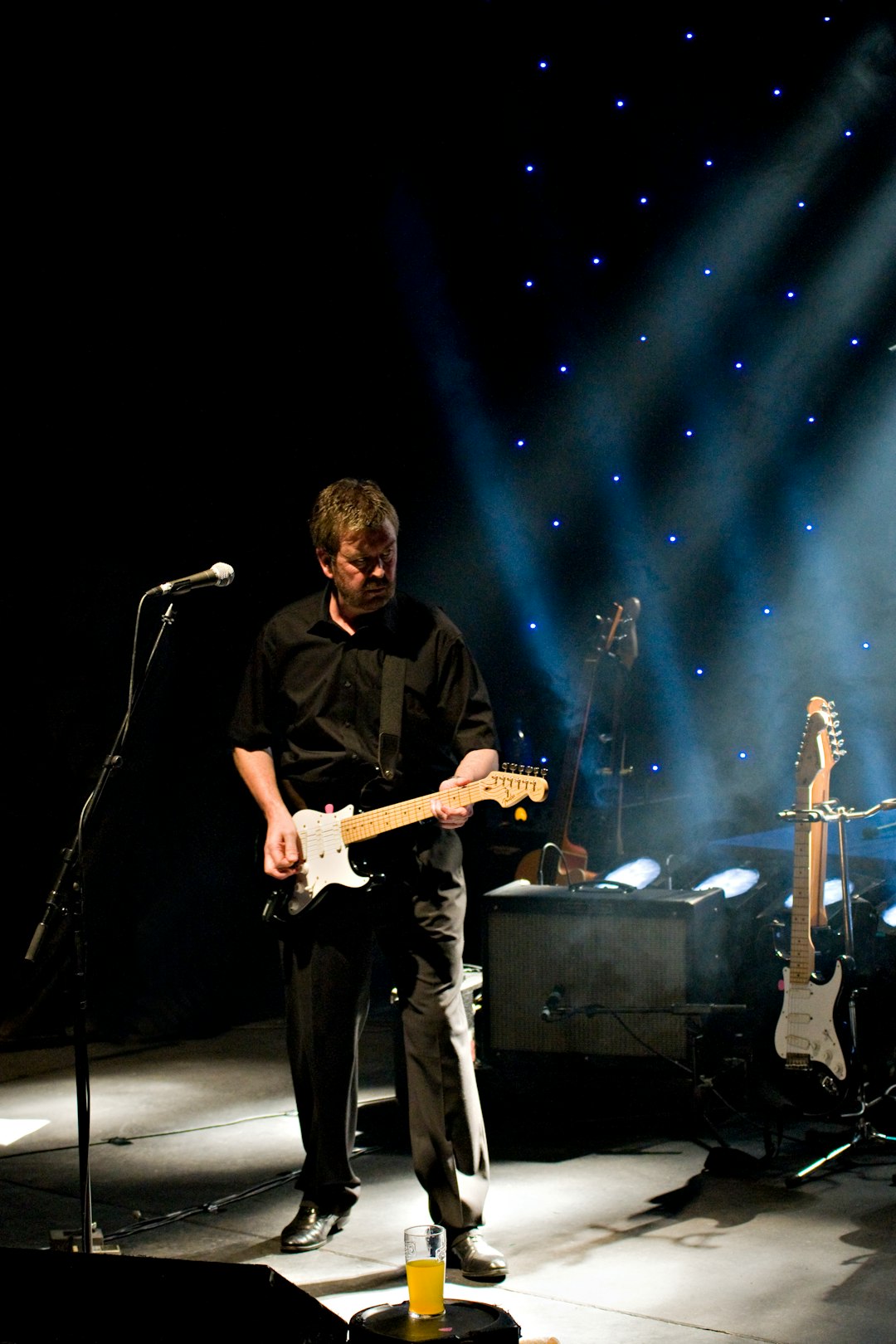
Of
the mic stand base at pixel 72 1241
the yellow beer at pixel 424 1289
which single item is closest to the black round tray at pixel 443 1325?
the yellow beer at pixel 424 1289

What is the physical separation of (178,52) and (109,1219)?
4.93 meters

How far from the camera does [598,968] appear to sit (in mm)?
5082

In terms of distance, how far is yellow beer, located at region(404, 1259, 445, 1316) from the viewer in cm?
258

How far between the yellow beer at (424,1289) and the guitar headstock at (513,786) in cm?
128

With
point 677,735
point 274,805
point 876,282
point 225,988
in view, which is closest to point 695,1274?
point 274,805

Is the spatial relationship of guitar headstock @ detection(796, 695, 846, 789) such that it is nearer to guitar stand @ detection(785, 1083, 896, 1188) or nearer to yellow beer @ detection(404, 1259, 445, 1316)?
guitar stand @ detection(785, 1083, 896, 1188)

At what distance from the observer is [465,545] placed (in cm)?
810

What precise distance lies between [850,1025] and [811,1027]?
0.12 metres

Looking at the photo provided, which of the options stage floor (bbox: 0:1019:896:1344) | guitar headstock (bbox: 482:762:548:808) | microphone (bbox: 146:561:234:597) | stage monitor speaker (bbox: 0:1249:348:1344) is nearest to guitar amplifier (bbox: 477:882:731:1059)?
stage floor (bbox: 0:1019:896:1344)

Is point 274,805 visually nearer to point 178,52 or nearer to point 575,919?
point 575,919

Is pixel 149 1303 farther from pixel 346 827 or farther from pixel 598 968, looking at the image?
pixel 598 968

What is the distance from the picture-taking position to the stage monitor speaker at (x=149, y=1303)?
1688mm

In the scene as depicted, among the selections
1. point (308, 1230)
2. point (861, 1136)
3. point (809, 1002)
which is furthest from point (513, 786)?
point (861, 1136)

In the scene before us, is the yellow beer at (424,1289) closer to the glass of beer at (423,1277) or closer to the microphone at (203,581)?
the glass of beer at (423,1277)
